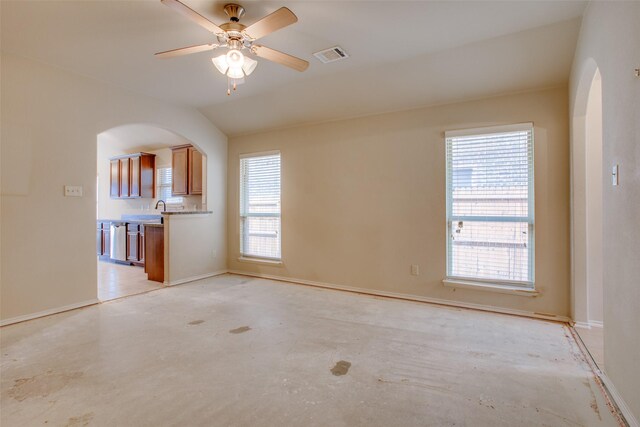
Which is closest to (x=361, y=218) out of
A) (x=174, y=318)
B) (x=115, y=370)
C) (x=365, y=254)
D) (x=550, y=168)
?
(x=365, y=254)

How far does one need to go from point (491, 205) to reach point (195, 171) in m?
4.92

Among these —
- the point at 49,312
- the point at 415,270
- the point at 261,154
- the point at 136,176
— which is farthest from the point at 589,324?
the point at 136,176

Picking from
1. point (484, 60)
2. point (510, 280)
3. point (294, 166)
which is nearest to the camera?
point (484, 60)

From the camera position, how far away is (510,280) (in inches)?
134

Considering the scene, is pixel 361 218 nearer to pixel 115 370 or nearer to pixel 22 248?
pixel 115 370

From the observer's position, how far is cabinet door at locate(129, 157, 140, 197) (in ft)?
22.4

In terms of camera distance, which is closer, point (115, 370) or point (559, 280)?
point (115, 370)

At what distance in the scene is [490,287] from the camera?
3451 millimetres

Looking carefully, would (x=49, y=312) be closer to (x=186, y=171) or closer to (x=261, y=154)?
(x=186, y=171)

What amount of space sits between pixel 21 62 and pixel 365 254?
14.3 ft

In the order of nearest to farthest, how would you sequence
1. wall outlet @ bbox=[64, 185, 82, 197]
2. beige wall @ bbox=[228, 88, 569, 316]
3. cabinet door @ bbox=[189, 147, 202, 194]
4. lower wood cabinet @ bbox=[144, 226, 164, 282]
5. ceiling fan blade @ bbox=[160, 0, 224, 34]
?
ceiling fan blade @ bbox=[160, 0, 224, 34]
beige wall @ bbox=[228, 88, 569, 316]
wall outlet @ bbox=[64, 185, 82, 197]
lower wood cabinet @ bbox=[144, 226, 164, 282]
cabinet door @ bbox=[189, 147, 202, 194]

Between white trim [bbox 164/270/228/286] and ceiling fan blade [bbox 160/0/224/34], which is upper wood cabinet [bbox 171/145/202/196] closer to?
white trim [bbox 164/270/228/286]

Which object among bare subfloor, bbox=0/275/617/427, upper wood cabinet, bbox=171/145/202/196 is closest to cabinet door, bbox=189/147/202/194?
upper wood cabinet, bbox=171/145/202/196

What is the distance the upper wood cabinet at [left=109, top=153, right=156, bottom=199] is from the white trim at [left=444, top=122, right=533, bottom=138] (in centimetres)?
617
